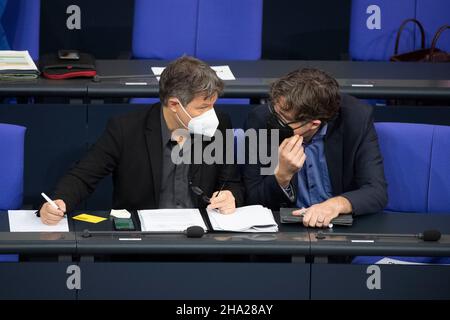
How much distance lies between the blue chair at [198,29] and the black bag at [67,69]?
517mm

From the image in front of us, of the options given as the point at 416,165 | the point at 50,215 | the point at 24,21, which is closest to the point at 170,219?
the point at 50,215

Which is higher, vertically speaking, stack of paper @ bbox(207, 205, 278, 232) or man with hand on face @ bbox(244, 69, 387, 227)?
man with hand on face @ bbox(244, 69, 387, 227)

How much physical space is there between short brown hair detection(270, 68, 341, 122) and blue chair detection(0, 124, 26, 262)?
3.00 ft

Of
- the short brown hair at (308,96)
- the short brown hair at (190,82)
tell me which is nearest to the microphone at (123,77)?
the short brown hair at (190,82)

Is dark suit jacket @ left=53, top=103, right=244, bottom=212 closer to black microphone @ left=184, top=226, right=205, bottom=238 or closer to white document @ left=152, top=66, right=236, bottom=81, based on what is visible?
black microphone @ left=184, top=226, right=205, bottom=238

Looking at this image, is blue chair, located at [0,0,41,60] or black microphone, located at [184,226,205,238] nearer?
black microphone, located at [184,226,205,238]

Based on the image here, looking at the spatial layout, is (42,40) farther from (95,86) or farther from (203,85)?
(203,85)

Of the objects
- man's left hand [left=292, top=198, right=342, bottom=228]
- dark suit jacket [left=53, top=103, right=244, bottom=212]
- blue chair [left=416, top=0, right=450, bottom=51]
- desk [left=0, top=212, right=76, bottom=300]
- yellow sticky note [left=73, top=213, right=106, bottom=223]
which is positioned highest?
blue chair [left=416, top=0, right=450, bottom=51]

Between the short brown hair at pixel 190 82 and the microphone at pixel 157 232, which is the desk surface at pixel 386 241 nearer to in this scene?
the microphone at pixel 157 232

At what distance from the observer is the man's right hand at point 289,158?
3.63 metres

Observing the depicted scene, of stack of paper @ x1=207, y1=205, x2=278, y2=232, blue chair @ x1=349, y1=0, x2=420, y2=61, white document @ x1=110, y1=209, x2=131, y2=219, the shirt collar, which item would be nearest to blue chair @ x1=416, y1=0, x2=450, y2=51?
blue chair @ x1=349, y1=0, x2=420, y2=61

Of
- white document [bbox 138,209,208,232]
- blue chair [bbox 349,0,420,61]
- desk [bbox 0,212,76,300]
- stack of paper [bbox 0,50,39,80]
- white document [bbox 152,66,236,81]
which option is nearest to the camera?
desk [bbox 0,212,76,300]

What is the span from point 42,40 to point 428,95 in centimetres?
267

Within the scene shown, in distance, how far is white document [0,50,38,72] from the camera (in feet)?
15.1
